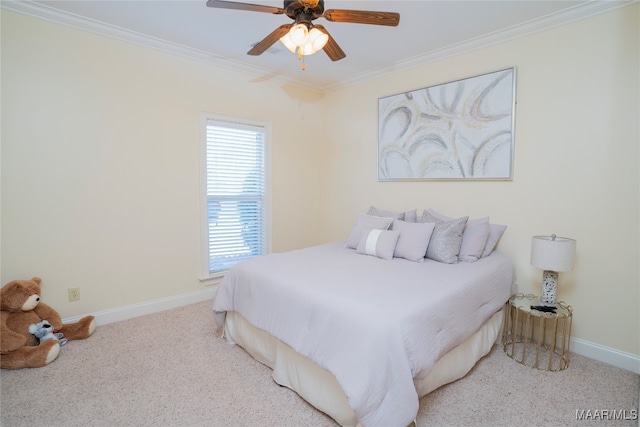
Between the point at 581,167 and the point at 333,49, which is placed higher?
the point at 333,49

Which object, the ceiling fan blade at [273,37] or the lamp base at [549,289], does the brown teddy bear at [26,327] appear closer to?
the ceiling fan blade at [273,37]

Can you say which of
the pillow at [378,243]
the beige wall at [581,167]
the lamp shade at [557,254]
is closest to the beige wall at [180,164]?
the beige wall at [581,167]

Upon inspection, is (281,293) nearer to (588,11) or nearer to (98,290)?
(98,290)

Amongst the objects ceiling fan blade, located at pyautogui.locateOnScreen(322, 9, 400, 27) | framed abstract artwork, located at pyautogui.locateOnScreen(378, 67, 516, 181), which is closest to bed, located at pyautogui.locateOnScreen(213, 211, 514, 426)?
framed abstract artwork, located at pyautogui.locateOnScreen(378, 67, 516, 181)

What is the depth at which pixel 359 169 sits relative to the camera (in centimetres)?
393

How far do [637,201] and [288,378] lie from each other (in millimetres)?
2616

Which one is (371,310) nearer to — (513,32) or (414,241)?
(414,241)

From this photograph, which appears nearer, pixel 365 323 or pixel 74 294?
pixel 365 323

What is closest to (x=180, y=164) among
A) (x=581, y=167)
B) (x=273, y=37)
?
(x=273, y=37)

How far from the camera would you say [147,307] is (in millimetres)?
3043

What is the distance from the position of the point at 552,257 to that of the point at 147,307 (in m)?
3.43

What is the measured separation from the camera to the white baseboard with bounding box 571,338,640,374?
218cm

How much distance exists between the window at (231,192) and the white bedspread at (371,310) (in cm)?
112

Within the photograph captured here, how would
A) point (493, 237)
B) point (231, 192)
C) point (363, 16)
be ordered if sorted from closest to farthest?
point (363, 16)
point (493, 237)
point (231, 192)
